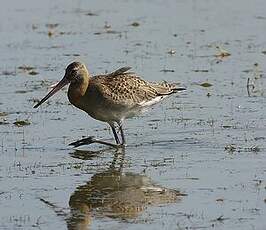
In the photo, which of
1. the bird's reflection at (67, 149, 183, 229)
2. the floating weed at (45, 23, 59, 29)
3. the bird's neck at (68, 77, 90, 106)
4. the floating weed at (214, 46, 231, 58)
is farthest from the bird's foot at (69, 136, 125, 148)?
the floating weed at (45, 23, 59, 29)

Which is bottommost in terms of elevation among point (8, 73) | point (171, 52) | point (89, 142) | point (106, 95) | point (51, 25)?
point (89, 142)

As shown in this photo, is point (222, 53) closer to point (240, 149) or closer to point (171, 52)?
point (171, 52)

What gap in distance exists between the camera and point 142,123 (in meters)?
14.0

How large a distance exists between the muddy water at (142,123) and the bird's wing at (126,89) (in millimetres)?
402

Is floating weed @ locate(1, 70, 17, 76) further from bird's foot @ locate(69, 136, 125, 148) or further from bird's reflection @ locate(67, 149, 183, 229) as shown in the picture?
bird's reflection @ locate(67, 149, 183, 229)

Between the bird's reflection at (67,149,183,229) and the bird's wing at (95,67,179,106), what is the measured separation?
1726 millimetres

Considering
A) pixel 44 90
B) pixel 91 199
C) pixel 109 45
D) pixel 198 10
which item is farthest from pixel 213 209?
pixel 198 10

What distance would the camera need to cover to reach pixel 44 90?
15758mm

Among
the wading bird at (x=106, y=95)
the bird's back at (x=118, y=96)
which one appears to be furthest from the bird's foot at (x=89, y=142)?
the bird's back at (x=118, y=96)

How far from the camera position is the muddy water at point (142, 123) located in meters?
9.87

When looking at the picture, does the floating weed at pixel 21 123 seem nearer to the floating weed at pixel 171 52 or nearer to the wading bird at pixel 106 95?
the wading bird at pixel 106 95

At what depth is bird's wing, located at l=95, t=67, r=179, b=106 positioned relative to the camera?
1312 cm

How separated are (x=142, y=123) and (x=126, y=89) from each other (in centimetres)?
85

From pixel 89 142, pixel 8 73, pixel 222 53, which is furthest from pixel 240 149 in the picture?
pixel 222 53
